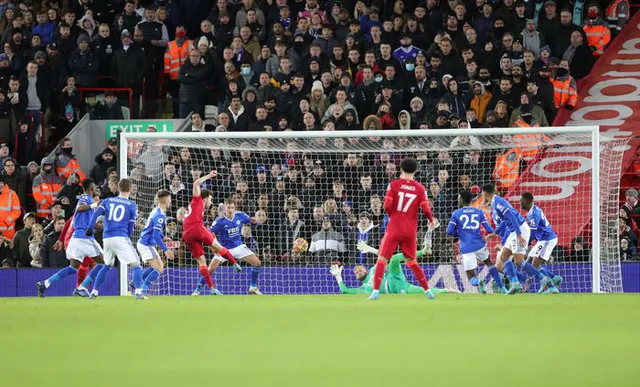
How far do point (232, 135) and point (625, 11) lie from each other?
10.5 meters

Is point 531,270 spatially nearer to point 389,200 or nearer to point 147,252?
point 389,200

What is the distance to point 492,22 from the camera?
23.3m

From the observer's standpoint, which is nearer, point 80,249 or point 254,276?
point 80,249

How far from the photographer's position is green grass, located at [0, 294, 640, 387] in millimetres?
6477

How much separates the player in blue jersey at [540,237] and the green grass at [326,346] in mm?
4156

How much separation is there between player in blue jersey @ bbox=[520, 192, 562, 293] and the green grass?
4.16m

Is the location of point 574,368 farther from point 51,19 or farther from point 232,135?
point 51,19

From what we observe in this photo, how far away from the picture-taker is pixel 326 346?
8305 mm

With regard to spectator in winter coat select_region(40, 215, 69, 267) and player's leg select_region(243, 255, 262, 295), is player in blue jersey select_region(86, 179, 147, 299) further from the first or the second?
spectator in winter coat select_region(40, 215, 69, 267)

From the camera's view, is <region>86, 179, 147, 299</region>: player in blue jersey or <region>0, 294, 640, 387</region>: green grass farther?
<region>86, 179, 147, 299</region>: player in blue jersey

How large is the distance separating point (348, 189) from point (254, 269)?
248cm

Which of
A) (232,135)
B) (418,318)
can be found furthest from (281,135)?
(418,318)

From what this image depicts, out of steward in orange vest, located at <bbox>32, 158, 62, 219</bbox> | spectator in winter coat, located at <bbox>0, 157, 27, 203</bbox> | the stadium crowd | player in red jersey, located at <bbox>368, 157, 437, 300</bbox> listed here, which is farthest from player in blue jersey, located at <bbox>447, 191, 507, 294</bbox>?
spectator in winter coat, located at <bbox>0, 157, 27, 203</bbox>

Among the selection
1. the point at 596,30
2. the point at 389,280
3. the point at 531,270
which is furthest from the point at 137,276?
the point at 596,30
